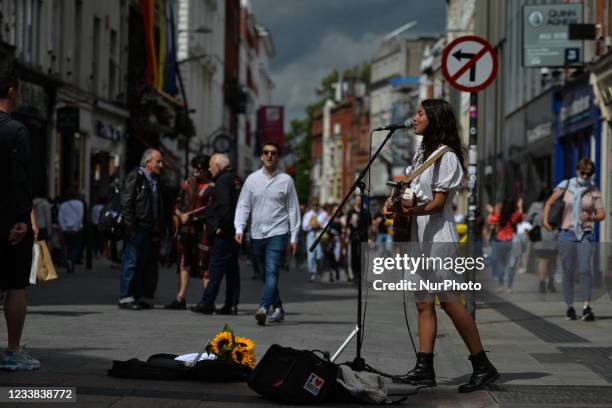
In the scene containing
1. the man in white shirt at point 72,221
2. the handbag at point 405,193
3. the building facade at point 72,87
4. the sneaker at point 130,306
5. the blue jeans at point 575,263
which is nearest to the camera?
the handbag at point 405,193

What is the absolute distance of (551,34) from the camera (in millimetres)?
28031

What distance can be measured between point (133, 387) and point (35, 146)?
24.5m

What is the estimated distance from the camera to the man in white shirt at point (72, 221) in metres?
27.6

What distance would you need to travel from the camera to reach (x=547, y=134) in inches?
1312

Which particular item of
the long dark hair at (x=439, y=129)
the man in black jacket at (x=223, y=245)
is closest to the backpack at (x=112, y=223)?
the man in black jacket at (x=223, y=245)

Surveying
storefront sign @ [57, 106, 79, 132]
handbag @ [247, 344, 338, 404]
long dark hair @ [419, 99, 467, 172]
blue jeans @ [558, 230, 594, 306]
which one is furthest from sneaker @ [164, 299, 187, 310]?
storefront sign @ [57, 106, 79, 132]

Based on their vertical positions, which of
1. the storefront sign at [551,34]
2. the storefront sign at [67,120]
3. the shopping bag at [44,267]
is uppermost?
the storefront sign at [551,34]

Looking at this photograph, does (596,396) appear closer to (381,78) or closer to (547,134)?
(547,134)

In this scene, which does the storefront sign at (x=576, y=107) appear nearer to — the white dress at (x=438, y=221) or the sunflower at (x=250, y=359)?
the white dress at (x=438, y=221)

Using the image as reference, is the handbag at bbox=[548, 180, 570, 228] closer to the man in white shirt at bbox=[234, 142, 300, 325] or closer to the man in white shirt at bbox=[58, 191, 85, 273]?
the man in white shirt at bbox=[234, 142, 300, 325]

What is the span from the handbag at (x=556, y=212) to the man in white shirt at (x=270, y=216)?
3.45 metres

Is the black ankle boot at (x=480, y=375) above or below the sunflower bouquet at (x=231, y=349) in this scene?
below

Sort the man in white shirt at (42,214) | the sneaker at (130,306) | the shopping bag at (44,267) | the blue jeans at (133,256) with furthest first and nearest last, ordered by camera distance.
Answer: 1. the man in white shirt at (42,214)
2. the blue jeans at (133,256)
3. the sneaker at (130,306)
4. the shopping bag at (44,267)

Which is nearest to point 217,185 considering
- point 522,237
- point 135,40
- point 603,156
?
point 522,237
